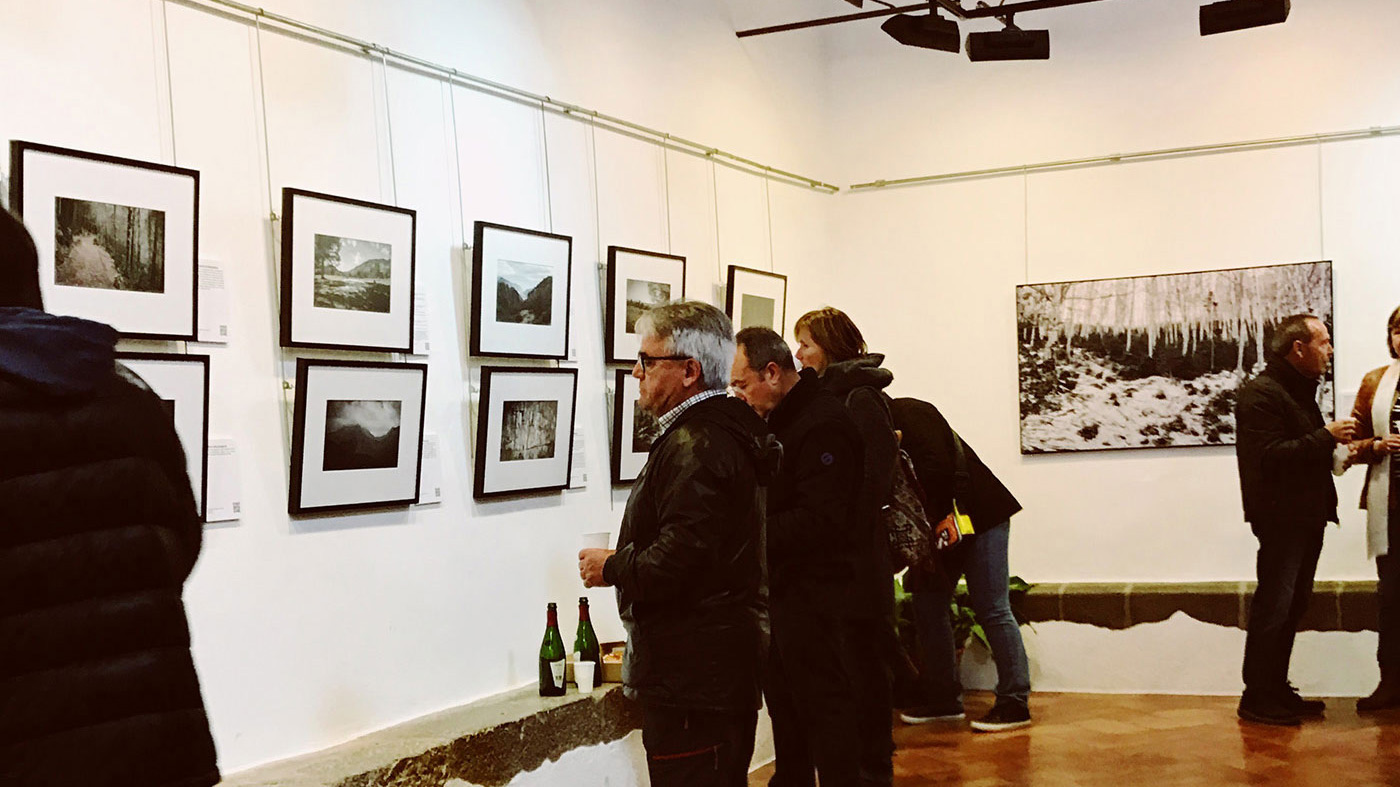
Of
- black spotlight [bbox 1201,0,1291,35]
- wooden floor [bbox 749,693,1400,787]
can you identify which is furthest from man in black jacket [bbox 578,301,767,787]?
black spotlight [bbox 1201,0,1291,35]

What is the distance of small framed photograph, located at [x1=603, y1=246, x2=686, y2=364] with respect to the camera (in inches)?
210

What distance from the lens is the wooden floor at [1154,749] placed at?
5.00 m

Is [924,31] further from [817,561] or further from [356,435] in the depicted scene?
[356,435]

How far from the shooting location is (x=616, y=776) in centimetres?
468

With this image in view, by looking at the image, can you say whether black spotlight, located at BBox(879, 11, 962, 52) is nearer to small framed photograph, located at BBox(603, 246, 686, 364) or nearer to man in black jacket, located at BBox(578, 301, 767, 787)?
small framed photograph, located at BBox(603, 246, 686, 364)

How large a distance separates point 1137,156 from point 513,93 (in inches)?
145

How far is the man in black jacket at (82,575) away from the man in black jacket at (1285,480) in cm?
486

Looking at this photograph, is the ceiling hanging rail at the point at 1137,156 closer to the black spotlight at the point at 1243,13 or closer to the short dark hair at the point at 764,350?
the black spotlight at the point at 1243,13

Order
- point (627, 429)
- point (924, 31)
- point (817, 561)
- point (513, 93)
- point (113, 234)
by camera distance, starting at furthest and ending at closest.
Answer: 1. point (924, 31)
2. point (627, 429)
3. point (513, 93)
4. point (817, 561)
5. point (113, 234)

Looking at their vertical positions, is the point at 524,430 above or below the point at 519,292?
below

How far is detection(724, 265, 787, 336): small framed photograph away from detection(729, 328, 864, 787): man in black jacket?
236 centimetres

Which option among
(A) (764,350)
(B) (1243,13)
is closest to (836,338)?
(A) (764,350)

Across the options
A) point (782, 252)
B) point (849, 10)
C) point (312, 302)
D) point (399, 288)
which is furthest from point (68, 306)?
point (849, 10)

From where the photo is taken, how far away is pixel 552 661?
460cm
